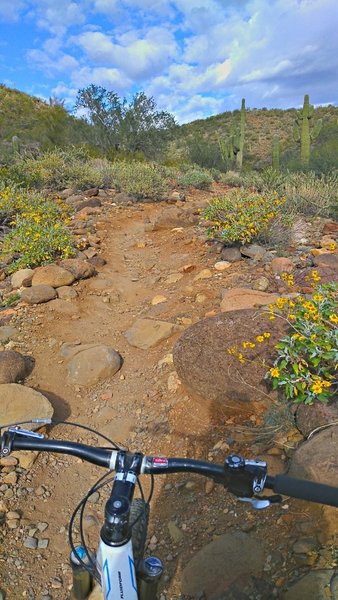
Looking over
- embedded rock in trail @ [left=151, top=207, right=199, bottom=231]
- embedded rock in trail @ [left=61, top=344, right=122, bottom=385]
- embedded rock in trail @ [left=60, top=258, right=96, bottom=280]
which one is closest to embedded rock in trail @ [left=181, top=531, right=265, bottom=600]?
Result: embedded rock in trail @ [left=61, top=344, right=122, bottom=385]

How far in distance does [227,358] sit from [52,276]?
114 inches

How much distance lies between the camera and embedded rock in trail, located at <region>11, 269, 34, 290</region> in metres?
5.47

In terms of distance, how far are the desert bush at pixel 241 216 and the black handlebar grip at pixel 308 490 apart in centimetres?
482

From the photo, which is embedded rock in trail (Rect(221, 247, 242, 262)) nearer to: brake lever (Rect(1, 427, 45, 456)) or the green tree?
brake lever (Rect(1, 427, 45, 456))

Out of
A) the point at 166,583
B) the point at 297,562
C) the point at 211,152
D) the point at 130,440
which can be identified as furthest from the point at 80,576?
the point at 211,152

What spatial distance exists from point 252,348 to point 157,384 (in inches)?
37.5

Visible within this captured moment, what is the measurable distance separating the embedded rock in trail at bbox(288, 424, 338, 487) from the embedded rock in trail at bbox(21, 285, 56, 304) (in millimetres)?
3519

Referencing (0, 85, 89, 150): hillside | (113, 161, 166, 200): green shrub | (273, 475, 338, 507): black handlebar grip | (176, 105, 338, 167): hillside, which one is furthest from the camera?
(176, 105, 338, 167): hillside

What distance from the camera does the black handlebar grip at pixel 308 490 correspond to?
1.11 meters

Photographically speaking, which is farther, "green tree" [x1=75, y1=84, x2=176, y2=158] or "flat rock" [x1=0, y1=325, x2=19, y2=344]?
"green tree" [x1=75, y1=84, x2=176, y2=158]

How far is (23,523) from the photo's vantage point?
8.29 ft

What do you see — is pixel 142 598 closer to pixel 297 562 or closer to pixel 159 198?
pixel 297 562

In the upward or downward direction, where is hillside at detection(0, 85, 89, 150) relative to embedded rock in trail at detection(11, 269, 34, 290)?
upward

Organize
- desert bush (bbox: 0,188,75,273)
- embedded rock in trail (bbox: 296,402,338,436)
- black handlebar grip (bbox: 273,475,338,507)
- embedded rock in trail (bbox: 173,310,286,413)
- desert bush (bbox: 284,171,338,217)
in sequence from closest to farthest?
black handlebar grip (bbox: 273,475,338,507)
embedded rock in trail (bbox: 296,402,338,436)
embedded rock in trail (bbox: 173,310,286,413)
desert bush (bbox: 0,188,75,273)
desert bush (bbox: 284,171,338,217)
